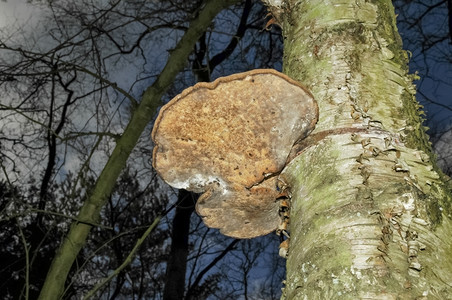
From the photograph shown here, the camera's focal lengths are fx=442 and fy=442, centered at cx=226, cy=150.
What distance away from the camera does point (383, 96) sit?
138 centimetres

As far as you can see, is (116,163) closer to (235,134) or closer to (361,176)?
(235,134)

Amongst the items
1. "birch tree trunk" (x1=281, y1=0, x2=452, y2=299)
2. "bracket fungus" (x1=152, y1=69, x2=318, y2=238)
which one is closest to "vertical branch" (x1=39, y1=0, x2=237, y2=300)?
"bracket fungus" (x1=152, y1=69, x2=318, y2=238)

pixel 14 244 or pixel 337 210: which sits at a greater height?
pixel 14 244

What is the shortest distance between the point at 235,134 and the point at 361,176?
0.46 meters

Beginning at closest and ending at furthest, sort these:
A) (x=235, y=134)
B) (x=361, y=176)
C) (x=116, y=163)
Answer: (x=361, y=176) → (x=235, y=134) → (x=116, y=163)

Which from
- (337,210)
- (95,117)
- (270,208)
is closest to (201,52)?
(95,117)

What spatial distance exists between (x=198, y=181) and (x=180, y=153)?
0.47ft

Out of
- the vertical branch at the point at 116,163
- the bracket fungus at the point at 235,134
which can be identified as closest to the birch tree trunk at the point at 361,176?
the bracket fungus at the point at 235,134

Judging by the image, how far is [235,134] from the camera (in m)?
1.47

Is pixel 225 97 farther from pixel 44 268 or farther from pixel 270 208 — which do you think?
pixel 44 268

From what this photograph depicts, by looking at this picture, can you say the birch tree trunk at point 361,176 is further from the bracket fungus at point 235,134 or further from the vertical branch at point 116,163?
the vertical branch at point 116,163

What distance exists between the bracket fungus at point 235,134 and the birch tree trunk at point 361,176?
9 cm

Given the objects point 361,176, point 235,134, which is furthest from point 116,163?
point 361,176

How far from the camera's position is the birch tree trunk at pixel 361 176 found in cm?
100
